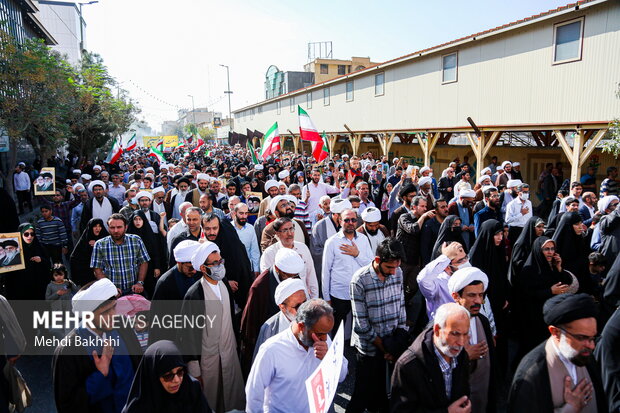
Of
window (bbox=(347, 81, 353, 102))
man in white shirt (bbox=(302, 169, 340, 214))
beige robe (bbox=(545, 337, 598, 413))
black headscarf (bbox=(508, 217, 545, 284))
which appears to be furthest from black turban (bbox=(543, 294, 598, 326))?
window (bbox=(347, 81, 353, 102))

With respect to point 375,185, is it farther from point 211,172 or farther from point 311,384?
point 311,384

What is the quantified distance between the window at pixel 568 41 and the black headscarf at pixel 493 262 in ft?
28.6

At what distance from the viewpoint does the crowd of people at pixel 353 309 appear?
97.3 inches

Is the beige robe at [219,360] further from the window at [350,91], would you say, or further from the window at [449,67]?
the window at [350,91]

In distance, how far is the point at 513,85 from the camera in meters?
12.8

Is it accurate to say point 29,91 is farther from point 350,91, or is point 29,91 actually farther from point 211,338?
point 350,91

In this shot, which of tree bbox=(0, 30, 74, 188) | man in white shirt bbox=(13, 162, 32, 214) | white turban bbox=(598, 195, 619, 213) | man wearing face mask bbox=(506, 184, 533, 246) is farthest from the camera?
man in white shirt bbox=(13, 162, 32, 214)

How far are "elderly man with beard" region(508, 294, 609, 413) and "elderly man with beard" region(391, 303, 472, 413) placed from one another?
37 cm

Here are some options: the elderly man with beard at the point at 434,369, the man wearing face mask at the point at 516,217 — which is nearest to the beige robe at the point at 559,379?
the elderly man with beard at the point at 434,369

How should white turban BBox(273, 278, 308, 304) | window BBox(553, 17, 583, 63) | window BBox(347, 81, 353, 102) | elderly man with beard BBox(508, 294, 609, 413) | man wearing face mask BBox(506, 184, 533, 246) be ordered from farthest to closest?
window BBox(347, 81, 353, 102), window BBox(553, 17, 583, 63), man wearing face mask BBox(506, 184, 533, 246), white turban BBox(273, 278, 308, 304), elderly man with beard BBox(508, 294, 609, 413)

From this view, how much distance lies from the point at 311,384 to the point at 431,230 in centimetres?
395

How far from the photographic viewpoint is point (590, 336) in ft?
7.70

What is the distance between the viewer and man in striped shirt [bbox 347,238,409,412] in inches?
137

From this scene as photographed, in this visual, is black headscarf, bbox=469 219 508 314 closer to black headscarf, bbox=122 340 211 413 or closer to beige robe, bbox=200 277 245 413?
beige robe, bbox=200 277 245 413
